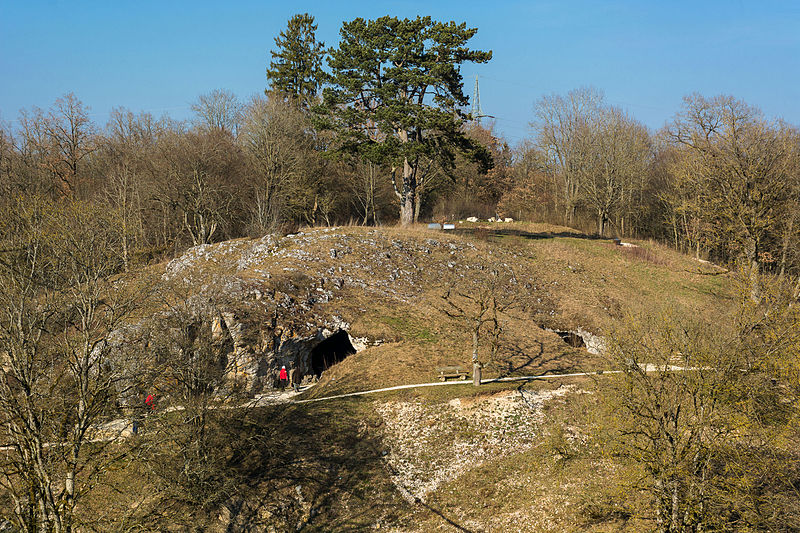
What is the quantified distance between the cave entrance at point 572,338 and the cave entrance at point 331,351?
1411 cm

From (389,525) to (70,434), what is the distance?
12357 mm

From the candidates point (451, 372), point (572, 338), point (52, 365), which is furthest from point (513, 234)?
point (52, 365)

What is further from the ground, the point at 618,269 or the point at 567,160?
the point at 567,160

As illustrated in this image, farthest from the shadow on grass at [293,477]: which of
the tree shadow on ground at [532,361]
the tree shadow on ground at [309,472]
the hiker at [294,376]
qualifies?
the tree shadow on ground at [532,361]

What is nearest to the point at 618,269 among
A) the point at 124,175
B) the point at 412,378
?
the point at 412,378

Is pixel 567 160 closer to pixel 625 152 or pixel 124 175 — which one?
pixel 625 152

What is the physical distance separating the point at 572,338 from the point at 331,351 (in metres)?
16.3

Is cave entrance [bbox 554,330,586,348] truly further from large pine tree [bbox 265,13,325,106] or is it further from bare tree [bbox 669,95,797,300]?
large pine tree [bbox 265,13,325,106]

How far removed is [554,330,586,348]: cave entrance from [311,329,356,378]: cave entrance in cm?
1411

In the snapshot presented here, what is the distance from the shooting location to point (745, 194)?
3716 centimetres

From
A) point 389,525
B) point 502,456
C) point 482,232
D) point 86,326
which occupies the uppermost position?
point 482,232

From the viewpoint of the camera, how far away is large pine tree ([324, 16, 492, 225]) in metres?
46.0

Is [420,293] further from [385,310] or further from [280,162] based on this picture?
[280,162]

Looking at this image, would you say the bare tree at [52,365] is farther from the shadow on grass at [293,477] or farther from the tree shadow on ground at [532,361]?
the tree shadow on ground at [532,361]
